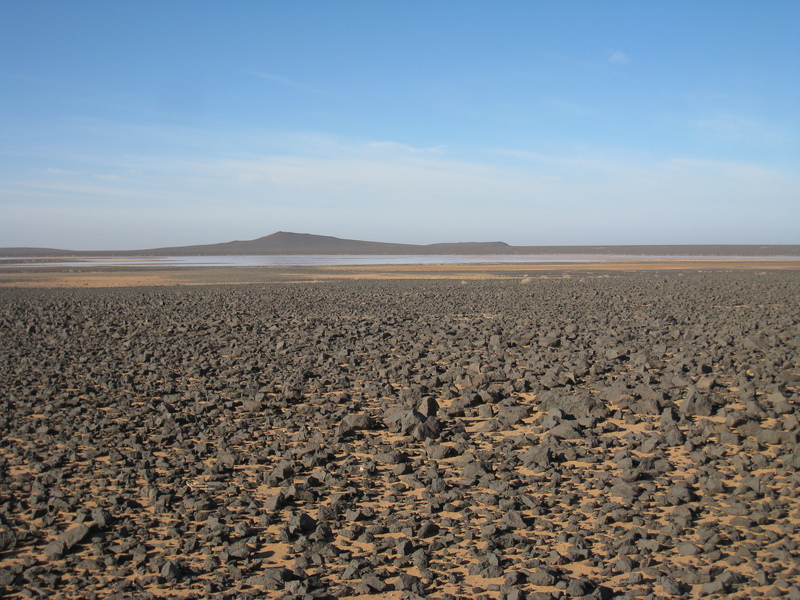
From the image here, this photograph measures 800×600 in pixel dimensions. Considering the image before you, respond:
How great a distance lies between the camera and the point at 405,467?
547cm

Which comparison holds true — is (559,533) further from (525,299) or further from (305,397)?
(525,299)

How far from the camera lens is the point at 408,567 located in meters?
3.87

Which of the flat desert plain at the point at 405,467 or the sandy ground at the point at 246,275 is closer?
the flat desert plain at the point at 405,467

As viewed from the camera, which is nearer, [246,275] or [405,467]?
[405,467]

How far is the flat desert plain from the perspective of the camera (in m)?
3.76

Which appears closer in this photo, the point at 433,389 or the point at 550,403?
the point at 550,403

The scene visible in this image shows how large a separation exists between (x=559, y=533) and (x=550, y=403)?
331cm

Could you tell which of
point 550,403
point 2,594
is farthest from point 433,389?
point 2,594

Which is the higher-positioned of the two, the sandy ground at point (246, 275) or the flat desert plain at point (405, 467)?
the sandy ground at point (246, 275)

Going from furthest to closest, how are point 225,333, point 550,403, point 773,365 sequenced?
point 225,333 → point 773,365 → point 550,403

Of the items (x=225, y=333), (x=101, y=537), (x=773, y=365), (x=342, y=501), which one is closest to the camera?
(x=101, y=537)

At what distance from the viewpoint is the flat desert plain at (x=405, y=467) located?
376 centimetres

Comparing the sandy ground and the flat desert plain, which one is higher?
the sandy ground

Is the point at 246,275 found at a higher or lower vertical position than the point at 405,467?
higher
